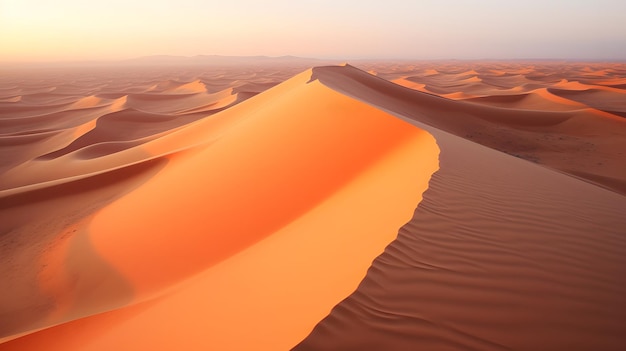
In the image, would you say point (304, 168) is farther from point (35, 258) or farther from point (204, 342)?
→ point (35, 258)

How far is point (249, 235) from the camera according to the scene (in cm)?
410

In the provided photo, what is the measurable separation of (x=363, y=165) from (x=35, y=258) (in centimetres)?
509

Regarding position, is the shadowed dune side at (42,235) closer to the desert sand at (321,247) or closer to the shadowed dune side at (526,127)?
the desert sand at (321,247)

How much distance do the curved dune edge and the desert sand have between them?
24 millimetres

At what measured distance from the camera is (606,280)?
216 cm

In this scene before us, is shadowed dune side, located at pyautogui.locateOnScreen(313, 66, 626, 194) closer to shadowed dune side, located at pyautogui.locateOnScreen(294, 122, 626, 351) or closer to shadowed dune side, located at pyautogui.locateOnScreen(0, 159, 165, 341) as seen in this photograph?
shadowed dune side, located at pyautogui.locateOnScreen(294, 122, 626, 351)

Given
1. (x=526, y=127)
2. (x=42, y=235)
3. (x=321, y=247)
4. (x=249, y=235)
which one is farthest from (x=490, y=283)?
(x=526, y=127)

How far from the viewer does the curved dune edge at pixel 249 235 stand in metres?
2.26

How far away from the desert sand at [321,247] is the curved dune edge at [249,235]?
24mm

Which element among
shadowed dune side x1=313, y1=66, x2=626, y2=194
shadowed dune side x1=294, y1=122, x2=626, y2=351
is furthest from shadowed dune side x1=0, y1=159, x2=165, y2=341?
shadowed dune side x1=313, y1=66, x2=626, y2=194

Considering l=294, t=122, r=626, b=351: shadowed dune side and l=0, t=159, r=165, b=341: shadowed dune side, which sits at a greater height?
l=294, t=122, r=626, b=351: shadowed dune side

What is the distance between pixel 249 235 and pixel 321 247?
5.05 ft

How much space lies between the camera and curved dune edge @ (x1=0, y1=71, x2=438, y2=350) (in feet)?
7.42

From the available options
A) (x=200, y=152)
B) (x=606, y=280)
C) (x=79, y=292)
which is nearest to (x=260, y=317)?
(x=606, y=280)
